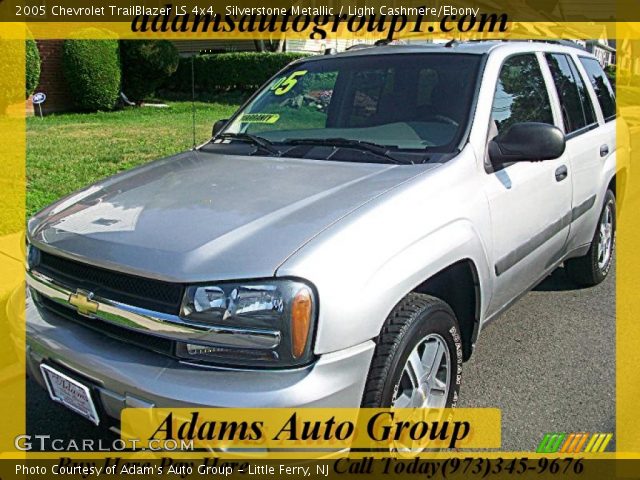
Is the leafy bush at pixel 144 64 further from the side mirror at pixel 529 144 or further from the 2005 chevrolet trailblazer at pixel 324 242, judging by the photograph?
the side mirror at pixel 529 144

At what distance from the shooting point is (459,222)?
2.87 meters

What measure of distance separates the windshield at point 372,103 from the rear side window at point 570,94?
3.07ft

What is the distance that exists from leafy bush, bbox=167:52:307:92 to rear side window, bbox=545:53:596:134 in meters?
14.1

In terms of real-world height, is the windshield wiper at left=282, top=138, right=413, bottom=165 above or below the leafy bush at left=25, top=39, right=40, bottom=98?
below

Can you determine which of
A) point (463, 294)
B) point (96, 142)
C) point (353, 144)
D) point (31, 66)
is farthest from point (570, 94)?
point (31, 66)

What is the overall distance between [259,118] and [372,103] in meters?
0.73

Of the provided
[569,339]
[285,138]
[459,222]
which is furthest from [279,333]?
[569,339]

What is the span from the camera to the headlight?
2158 mm

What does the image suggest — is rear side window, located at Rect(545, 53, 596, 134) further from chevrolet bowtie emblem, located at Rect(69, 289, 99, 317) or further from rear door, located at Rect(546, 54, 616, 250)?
chevrolet bowtie emblem, located at Rect(69, 289, 99, 317)

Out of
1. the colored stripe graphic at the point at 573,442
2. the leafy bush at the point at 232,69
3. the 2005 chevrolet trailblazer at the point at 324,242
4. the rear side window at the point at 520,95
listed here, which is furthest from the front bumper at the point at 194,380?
the leafy bush at the point at 232,69

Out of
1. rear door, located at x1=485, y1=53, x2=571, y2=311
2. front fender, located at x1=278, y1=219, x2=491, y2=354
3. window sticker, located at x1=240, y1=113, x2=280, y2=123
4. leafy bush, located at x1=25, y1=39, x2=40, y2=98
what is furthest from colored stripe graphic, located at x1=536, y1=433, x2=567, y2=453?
leafy bush, located at x1=25, y1=39, x2=40, y2=98

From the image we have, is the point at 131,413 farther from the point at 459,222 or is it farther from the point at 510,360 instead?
the point at 510,360

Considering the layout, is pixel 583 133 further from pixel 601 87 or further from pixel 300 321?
pixel 300 321

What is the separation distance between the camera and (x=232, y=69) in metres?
18.1
